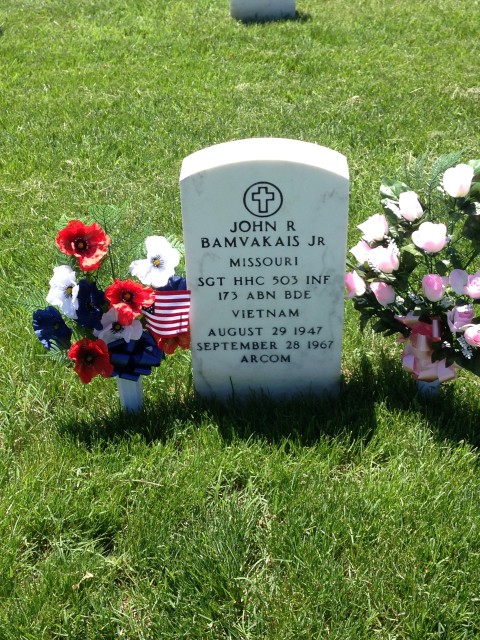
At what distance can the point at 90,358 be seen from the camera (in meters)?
2.82

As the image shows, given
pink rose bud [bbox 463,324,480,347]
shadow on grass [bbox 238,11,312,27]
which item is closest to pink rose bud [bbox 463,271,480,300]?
pink rose bud [bbox 463,324,480,347]

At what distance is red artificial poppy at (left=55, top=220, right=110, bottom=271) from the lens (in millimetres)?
2693

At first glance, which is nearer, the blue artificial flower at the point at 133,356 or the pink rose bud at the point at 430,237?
the pink rose bud at the point at 430,237

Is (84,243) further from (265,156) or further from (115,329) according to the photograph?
(265,156)

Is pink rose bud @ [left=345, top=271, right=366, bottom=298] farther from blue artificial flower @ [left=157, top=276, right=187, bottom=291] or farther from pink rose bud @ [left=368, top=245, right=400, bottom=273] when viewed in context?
blue artificial flower @ [left=157, top=276, right=187, bottom=291]

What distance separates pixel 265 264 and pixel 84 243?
68 cm

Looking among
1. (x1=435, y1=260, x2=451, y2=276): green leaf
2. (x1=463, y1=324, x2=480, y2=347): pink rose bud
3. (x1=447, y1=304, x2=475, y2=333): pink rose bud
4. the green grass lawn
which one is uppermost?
(x1=435, y1=260, x2=451, y2=276): green leaf

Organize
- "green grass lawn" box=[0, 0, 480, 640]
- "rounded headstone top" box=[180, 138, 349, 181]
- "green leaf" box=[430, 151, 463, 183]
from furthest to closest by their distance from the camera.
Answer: "green leaf" box=[430, 151, 463, 183]
"rounded headstone top" box=[180, 138, 349, 181]
"green grass lawn" box=[0, 0, 480, 640]

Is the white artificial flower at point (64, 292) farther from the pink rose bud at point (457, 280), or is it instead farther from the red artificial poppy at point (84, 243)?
the pink rose bud at point (457, 280)

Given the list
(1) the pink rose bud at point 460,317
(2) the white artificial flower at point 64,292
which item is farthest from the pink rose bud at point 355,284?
(2) the white artificial flower at point 64,292

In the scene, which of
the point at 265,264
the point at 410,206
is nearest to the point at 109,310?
the point at 265,264

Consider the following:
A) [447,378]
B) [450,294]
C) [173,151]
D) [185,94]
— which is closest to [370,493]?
[447,378]

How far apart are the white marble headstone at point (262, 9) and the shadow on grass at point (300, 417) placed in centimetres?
597

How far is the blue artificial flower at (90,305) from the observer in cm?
277
